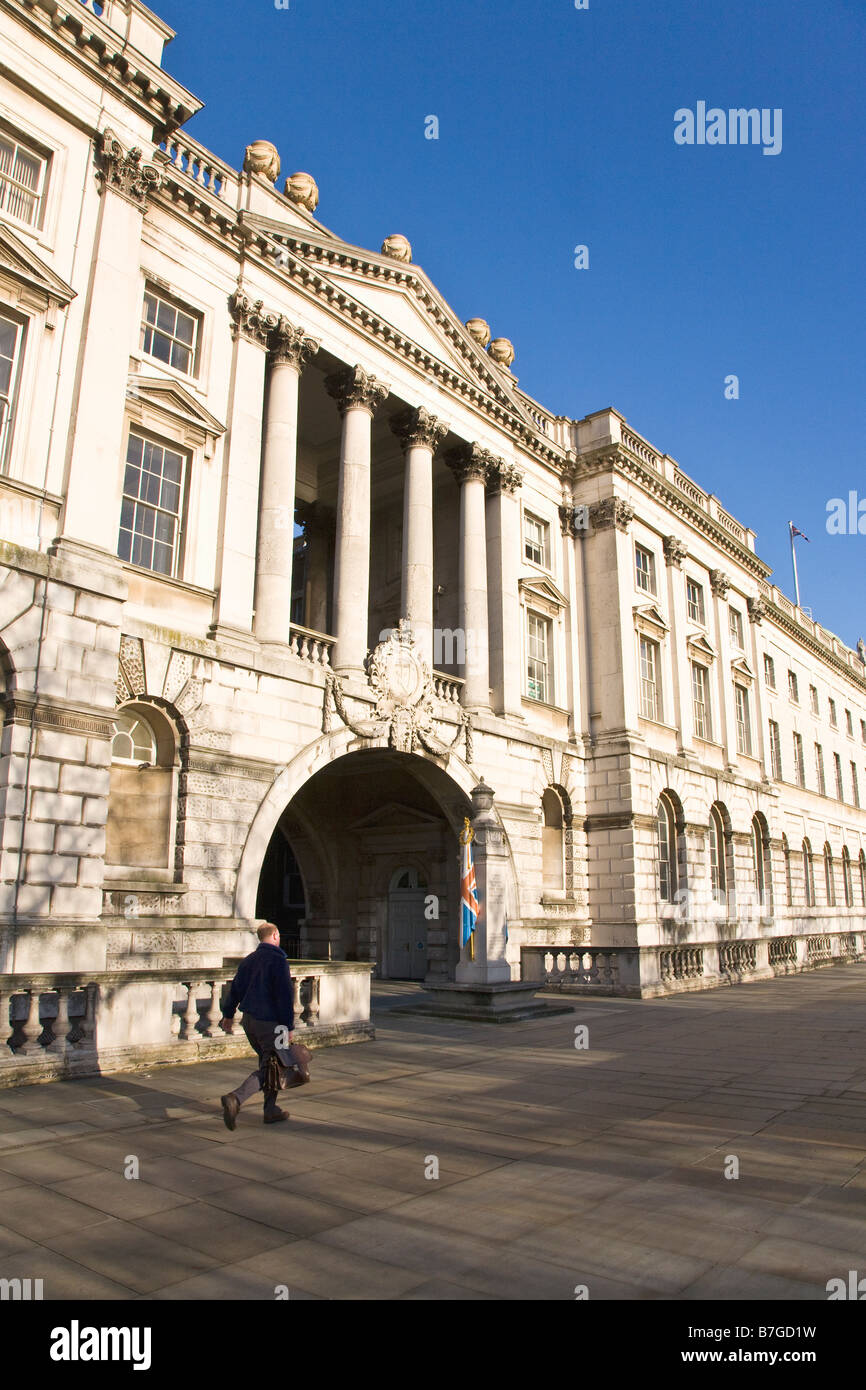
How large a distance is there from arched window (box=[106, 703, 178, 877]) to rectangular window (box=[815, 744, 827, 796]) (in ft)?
140

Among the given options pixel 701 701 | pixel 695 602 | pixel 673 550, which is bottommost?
pixel 701 701

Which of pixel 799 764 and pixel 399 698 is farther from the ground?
pixel 799 764

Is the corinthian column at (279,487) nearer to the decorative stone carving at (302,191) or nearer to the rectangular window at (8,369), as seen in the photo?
the decorative stone carving at (302,191)

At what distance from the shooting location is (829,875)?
51.6 m

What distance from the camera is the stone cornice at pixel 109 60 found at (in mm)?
15711

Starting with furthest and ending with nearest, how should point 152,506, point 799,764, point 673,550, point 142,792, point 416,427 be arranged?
1. point 799,764
2. point 673,550
3. point 416,427
4. point 152,506
5. point 142,792

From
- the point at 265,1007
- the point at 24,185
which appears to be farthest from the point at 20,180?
the point at 265,1007

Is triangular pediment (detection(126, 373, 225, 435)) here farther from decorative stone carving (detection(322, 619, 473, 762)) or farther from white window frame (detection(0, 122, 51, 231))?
decorative stone carving (detection(322, 619, 473, 762))

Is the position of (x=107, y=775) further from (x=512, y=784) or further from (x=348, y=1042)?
(x=512, y=784)

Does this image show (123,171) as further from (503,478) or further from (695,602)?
(695,602)

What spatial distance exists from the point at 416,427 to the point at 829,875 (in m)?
38.1

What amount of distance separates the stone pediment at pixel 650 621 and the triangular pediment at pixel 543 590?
271 cm

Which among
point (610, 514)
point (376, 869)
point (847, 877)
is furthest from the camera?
point (847, 877)

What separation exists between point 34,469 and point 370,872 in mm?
16808
